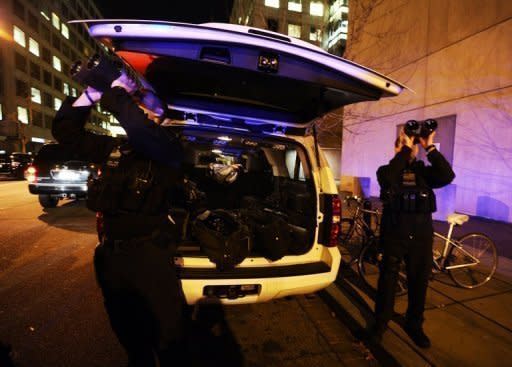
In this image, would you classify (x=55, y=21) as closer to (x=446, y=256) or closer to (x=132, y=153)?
(x=132, y=153)

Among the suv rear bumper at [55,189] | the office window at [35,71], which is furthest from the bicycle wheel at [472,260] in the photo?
the office window at [35,71]

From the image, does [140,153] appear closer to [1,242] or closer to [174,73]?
[174,73]

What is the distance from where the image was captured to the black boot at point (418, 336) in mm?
2521

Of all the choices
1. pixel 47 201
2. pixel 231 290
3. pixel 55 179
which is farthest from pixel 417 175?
pixel 47 201

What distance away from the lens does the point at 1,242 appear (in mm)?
5406

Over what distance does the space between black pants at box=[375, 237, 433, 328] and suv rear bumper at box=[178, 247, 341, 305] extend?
494 mm

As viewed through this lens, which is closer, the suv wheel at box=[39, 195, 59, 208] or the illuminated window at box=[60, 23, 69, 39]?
the suv wheel at box=[39, 195, 59, 208]

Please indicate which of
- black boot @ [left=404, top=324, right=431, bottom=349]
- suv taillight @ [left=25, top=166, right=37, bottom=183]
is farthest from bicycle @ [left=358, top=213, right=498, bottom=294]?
suv taillight @ [left=25, top=166, right=37, bottom=183]

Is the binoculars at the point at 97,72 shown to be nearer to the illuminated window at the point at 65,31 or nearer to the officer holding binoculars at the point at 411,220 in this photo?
the officer holding binoculars at the point at 411,220

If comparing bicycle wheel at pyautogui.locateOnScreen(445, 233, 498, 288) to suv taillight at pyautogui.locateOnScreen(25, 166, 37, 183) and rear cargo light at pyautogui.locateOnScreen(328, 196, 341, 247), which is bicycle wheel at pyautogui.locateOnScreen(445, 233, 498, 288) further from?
suv taillight at pyautogui.locateOnScreen(25, 166, 37, 183)

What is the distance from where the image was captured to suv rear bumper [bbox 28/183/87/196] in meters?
8.19

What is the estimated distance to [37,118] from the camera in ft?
142


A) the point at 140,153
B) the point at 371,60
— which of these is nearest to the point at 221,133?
the point at 140,153

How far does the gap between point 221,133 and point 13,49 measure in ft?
160
